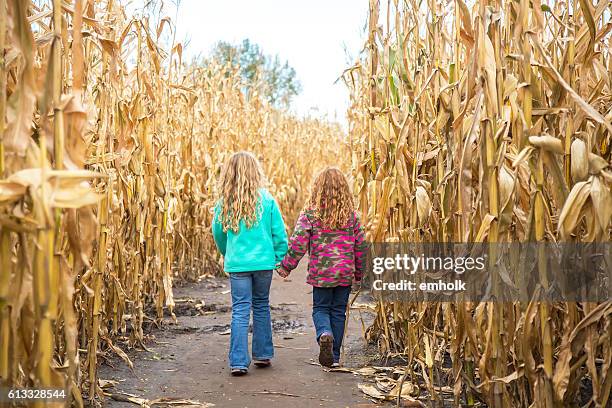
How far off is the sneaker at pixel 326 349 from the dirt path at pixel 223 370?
0.24ft

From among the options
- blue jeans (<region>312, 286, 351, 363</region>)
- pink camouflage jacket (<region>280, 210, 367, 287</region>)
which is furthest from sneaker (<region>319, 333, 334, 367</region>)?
pink camouflage jacket (<region>280, 210, 367, 287</region>)

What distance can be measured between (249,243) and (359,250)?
735 mm

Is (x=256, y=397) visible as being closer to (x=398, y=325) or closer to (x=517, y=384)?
(x=398, y=325)

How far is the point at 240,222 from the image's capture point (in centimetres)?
412

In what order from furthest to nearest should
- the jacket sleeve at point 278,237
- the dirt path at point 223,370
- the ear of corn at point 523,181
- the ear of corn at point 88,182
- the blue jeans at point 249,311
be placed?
the jacket sleeve at point 278,237 → the blue jeans at point 249,311 → the dirt path at point 223,370 → the ear of corn at point 523,181 → the ear of corn at point 88,182

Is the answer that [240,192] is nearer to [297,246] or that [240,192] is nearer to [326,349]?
[297,246]

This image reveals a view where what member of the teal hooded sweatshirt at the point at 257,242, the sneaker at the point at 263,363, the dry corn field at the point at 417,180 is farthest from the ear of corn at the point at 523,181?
the sneaker at the point at 263,363

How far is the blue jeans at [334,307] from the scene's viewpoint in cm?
414

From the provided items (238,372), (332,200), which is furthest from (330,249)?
(238,372)

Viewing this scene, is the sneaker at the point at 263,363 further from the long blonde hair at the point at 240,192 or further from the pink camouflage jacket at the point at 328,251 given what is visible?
the long blonde hair at the point at 240,192

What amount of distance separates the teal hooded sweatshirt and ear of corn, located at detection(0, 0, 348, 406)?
0.62 metres

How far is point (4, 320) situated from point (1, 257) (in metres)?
0.16

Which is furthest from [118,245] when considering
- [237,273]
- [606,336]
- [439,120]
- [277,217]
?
[606,336]

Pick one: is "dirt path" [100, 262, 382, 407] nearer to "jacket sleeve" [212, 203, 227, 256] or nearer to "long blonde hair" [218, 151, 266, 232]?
"jacket sleeve" [212, 203, 227, 256]
